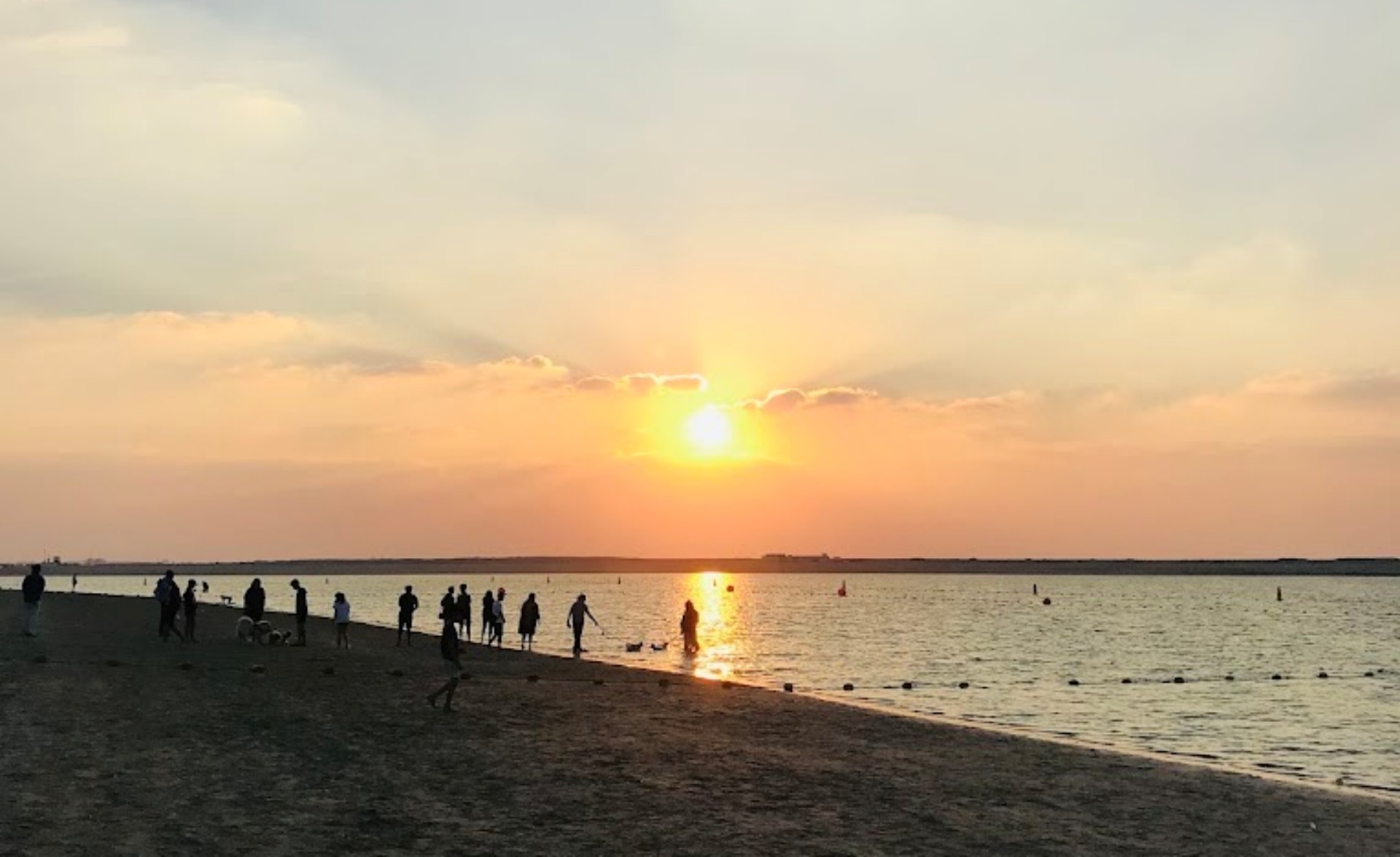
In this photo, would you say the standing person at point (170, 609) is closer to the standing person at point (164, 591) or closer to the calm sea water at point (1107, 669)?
the standing person at point (164, 591)

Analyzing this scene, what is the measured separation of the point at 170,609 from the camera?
39906 mm

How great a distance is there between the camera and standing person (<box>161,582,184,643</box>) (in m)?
39.7

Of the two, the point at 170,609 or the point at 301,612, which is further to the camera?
the point at 301,612

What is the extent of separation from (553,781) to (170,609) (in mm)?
24962

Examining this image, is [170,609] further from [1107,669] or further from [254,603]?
[1107,669]

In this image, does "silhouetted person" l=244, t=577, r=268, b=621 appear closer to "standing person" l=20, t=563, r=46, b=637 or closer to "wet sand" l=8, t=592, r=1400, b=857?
"standing person" l=20, t=563, r=46, b=637

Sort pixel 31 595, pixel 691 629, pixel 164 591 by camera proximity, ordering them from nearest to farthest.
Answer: pixel 31 595, pixel 164 591, pixel 691 629

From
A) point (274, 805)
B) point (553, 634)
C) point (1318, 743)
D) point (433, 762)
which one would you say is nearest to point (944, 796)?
point (433, 762)

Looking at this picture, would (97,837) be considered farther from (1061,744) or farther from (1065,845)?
(1061,744)

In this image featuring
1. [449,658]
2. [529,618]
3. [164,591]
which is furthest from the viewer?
[529,618]

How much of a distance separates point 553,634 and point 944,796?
56094mm

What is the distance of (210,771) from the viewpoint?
61.7ft

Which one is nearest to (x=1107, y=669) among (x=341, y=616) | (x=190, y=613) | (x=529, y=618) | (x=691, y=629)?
(x=691, y=629)

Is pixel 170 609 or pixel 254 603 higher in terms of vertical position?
pixel 254 603
